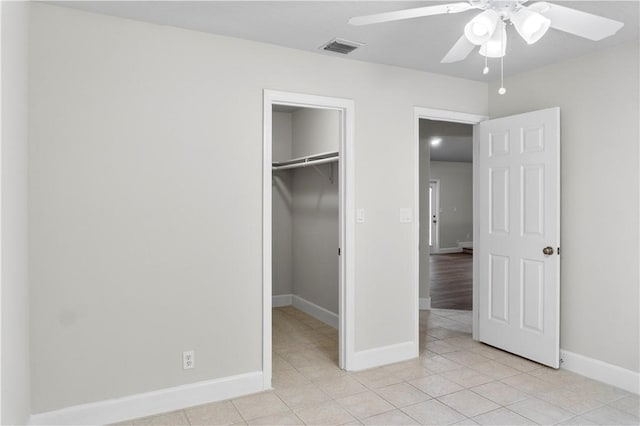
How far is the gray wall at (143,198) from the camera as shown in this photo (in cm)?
248

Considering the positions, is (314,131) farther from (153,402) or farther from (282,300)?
(153,402)

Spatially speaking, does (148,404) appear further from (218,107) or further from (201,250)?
(218,107)

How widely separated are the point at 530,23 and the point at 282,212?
3.97 meters

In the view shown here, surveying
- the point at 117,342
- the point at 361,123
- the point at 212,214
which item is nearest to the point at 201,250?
the point at 212,214

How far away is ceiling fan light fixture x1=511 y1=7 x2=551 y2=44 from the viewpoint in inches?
73.2

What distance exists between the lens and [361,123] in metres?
3.48

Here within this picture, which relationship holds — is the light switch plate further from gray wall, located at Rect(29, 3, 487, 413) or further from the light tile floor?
the light tile floor

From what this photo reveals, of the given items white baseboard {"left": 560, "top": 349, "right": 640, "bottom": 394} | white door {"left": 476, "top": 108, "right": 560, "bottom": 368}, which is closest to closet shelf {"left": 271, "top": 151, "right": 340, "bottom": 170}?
white door {"left": 476, "top": 108, "right": 560, "bottom": 368}

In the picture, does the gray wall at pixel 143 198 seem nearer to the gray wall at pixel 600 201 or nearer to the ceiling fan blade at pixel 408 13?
the ceiling fan blade at pixel 408 13

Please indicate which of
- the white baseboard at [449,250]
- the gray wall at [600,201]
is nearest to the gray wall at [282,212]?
the gray wall at [600,201]

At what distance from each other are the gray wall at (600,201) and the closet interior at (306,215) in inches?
78.7

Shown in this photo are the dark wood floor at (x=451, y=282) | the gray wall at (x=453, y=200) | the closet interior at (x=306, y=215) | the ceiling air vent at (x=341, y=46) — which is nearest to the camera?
the ceiling air vent at (x=341, y=46)

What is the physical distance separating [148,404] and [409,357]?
2.10m

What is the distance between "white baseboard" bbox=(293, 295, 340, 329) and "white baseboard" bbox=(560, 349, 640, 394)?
212cm
